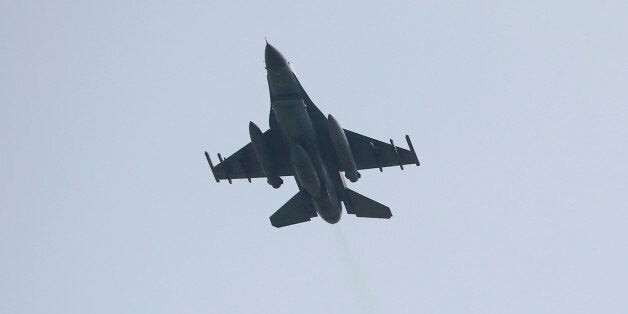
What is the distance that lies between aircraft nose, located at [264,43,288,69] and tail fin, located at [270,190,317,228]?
7249 mm

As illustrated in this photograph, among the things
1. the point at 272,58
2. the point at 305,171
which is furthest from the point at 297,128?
the point at 272,58

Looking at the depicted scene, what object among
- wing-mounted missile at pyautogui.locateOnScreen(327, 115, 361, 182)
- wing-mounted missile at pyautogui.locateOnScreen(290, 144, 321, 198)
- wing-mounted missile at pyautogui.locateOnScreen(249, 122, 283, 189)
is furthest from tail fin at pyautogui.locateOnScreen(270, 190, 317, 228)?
wing-mounted missile at pyautogui.locateOnScreen(327, 115, 361, 182)

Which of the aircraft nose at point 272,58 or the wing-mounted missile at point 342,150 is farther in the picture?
the wing-mounted missile at point 342,150

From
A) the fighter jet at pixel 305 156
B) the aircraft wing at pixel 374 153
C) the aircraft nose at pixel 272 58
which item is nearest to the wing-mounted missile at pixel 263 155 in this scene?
the fighter jet at pixel 305 156

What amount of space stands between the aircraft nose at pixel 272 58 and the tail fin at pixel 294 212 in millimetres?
7249

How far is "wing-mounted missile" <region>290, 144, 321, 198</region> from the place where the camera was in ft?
158

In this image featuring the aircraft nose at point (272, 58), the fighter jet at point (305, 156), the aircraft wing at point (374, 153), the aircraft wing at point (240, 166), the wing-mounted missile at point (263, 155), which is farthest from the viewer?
the aircraft wing at point (240, 166)

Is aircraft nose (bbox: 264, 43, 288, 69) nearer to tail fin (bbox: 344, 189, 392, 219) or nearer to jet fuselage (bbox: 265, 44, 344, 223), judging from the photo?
jet fuselage (bbox: 265, 44, 344, 223)

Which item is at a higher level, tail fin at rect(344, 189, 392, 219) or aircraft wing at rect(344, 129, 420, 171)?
aircraft wing at rect(344, 129, 420, 171)

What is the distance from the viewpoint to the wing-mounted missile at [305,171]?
48.1 m

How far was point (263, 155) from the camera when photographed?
50.7m

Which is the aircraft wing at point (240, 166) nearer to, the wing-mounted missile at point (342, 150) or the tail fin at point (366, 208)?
the tail fin at point (366, 208)

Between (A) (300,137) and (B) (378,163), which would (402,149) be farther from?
(A) (300,137)

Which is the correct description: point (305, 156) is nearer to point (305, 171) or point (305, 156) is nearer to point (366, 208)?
point (305, 171)
